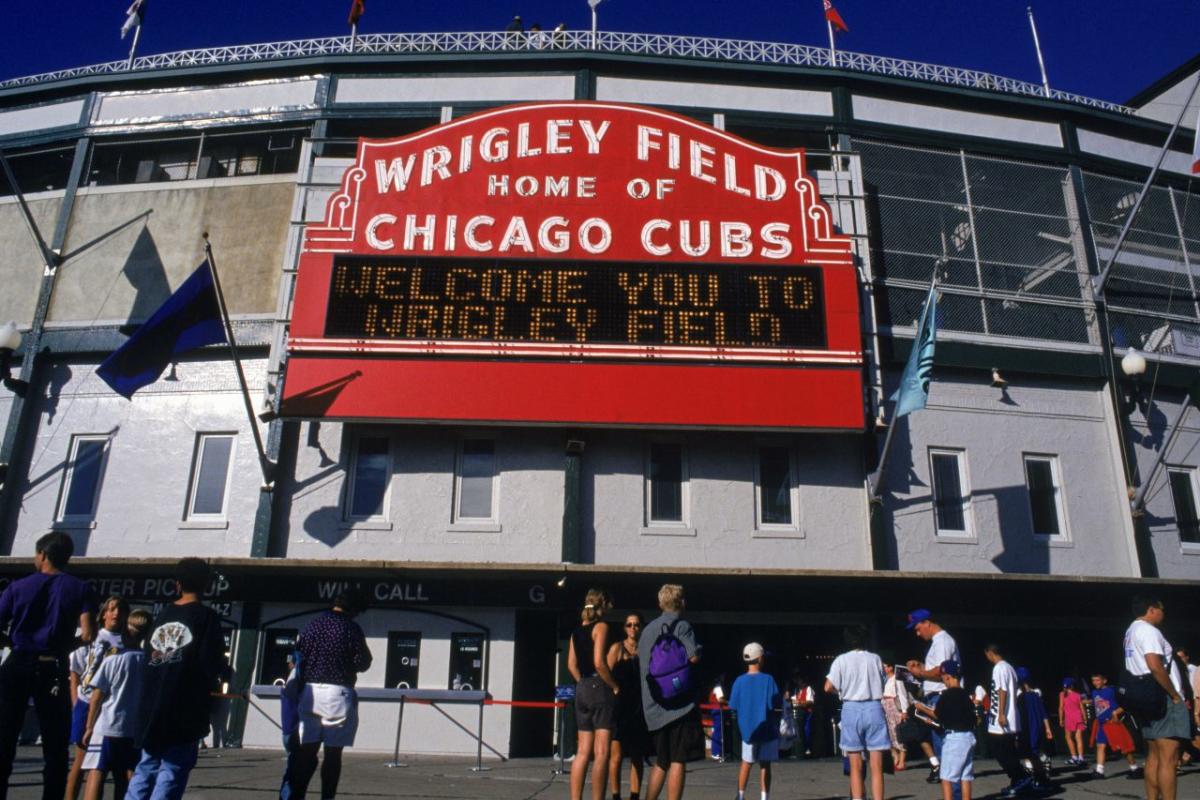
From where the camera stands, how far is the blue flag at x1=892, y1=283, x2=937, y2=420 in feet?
45.9

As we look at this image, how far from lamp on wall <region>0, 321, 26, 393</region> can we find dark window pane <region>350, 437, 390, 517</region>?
661 centimetres

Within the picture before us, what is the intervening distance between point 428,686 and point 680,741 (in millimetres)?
8596

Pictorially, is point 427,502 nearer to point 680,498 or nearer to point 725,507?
point 680,498

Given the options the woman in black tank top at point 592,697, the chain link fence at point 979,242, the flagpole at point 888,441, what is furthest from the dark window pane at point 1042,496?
the woman in black tank top at point 592,697

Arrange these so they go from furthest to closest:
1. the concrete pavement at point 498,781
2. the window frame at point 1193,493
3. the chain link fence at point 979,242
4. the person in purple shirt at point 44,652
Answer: the chain link fence at point 979,242
the window frame at point 1193,493
the concrete pavement at point 498,781
the person in purple shirt at point 44,652

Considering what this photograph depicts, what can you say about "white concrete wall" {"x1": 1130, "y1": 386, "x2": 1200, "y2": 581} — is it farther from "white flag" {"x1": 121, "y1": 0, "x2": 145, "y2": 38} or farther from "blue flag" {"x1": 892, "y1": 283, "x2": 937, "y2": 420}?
"white flag" {"x1": 121, "y1": 0, "x2": 145, "y2": 38}

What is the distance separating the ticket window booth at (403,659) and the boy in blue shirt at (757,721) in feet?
24.6

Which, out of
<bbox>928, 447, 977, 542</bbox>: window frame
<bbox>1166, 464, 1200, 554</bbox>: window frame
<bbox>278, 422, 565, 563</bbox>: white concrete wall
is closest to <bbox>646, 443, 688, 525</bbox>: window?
<bbox>278, 422, 565, 563</bbox>: white concrete wall

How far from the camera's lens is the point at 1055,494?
54.0 feet

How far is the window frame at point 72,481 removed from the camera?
51.5ft

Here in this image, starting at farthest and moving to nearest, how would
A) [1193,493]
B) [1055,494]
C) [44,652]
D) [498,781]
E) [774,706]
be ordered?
[1193,493], [1055,494], [498,781], [774,706], [44,652]

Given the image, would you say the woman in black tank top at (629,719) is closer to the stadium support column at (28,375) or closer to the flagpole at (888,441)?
the flagpole at (888,441)

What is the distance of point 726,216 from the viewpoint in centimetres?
1583

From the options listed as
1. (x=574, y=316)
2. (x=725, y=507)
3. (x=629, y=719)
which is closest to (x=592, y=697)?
(x=629, y=719)
